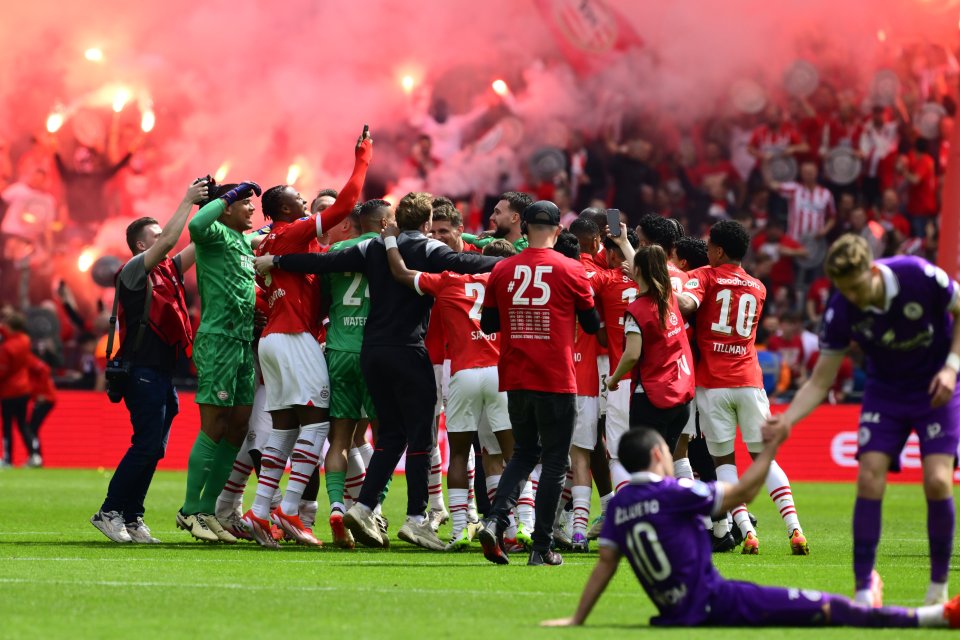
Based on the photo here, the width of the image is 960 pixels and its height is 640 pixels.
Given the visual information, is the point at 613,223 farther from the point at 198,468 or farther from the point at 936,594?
the point at 936,594

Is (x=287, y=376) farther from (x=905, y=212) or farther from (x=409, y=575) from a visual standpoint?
(x=905, y=212)

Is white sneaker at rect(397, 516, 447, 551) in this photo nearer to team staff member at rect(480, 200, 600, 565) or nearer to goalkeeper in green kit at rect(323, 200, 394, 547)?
goalkeeper in green kit at rect(323, 200, 394, 547)

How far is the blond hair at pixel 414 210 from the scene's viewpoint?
425 inches

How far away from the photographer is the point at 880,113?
2445cm

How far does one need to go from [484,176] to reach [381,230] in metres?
14.1

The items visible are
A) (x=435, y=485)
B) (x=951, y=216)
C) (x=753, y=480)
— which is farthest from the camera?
(x=951, y=216)

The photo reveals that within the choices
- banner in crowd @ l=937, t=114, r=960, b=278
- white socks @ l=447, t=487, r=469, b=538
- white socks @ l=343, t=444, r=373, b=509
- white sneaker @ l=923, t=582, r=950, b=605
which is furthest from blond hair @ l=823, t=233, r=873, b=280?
banner in crowd @ l=937, t=114, r=960, b=278

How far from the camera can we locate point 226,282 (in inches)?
452

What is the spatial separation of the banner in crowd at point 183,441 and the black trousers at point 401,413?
33.4 feet

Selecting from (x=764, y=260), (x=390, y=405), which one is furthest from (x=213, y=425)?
(x=764, y=260)

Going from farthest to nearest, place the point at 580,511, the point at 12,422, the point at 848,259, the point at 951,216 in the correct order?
1. the point at 12,422
2. the point at 951,216
3. the point at 580,511
4. the point at 848,259

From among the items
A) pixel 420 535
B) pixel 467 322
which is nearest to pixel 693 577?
pixel 420 535

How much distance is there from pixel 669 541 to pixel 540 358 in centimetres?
293

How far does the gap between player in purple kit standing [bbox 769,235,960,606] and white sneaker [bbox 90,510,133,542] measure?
5.63 metres
